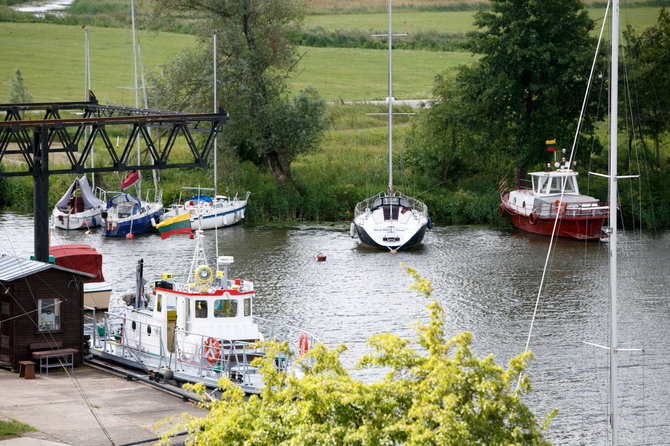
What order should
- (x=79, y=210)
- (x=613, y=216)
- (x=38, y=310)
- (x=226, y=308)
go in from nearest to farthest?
(x=613, y=216)
(x=38, y=310)
(x=226, y=308)
(x=79, y=210)

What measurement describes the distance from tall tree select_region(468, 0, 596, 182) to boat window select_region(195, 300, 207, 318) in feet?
137

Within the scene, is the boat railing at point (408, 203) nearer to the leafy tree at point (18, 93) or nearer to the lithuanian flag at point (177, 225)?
the lithuanian flag at point (177, 225)

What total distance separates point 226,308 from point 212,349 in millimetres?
1405

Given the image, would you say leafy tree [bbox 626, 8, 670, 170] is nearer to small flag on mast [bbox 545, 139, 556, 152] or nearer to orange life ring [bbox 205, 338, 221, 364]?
small flag on mast [bbox 545, 139, 556, 152]

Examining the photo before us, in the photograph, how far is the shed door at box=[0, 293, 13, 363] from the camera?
2822 cm

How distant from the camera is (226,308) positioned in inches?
1127

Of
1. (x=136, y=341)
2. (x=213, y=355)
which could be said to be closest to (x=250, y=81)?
(x=136, y=341)

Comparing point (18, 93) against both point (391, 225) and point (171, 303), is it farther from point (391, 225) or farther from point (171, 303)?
point (171, 303)

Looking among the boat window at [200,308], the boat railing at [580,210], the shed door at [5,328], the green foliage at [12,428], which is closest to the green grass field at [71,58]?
the boat railing at [580,210]

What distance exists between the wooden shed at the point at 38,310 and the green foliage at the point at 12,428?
5670 millimetres

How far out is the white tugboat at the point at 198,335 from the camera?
89.1 feet

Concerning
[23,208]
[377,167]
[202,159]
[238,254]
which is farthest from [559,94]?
[202,159]

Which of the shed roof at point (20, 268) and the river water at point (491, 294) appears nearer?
the shed roof at point (20, 268)

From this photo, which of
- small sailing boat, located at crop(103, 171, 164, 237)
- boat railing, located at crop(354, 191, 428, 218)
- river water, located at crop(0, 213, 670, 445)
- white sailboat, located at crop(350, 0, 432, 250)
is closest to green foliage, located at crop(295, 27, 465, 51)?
boat railing, located at crop(354, 191, 428, 218)
